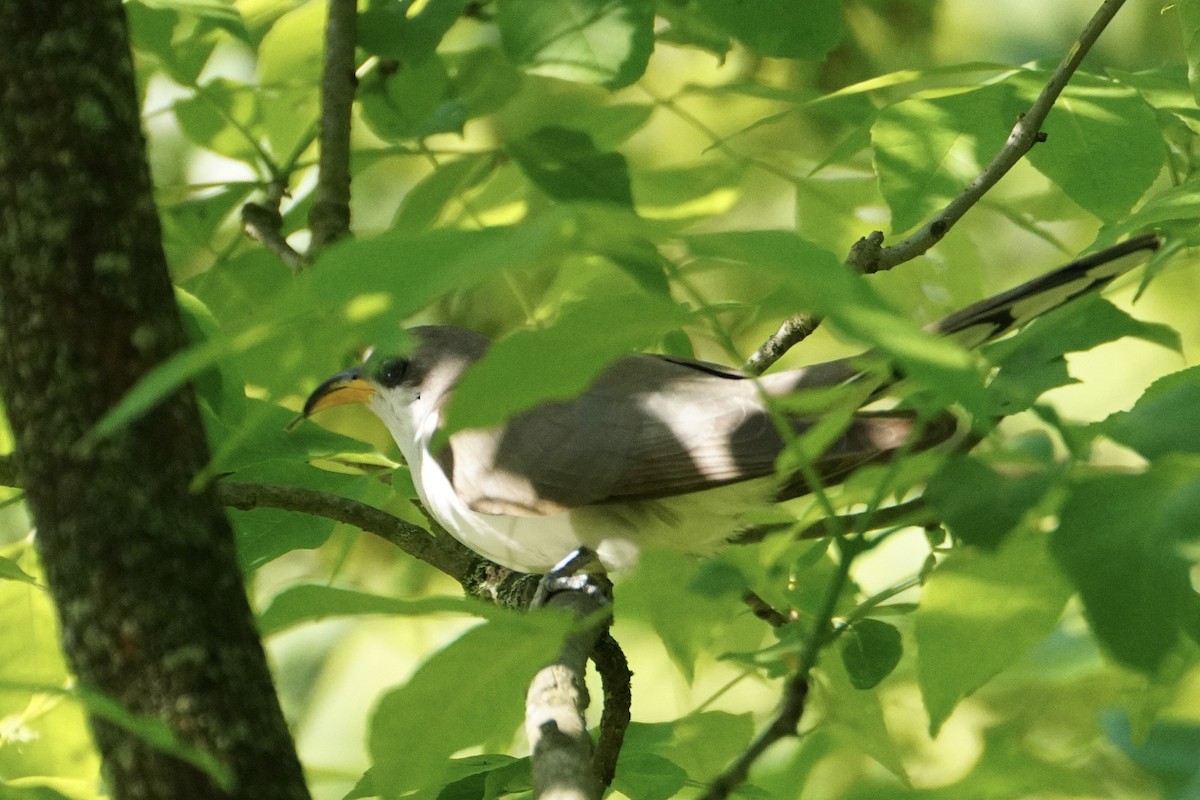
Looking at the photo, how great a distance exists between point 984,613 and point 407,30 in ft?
4.18

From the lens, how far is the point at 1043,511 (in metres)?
0.95

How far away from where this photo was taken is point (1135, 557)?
78 cm

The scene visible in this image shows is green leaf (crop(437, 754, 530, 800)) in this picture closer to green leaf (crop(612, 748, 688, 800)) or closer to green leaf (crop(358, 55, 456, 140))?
green leaf (crop(612, 748, 688, 800))

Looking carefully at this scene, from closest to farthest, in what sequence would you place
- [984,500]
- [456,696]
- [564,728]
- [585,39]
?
[984,500] → [456,696] → [564,728] → [585,39]

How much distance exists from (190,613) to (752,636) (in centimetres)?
131

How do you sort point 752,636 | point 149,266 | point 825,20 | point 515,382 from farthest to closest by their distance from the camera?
point 752,636, point 825,20, point 149,266, point 515,382

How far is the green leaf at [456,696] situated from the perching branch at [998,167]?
742 millimetres

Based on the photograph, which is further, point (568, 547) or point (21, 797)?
point (568, 547)

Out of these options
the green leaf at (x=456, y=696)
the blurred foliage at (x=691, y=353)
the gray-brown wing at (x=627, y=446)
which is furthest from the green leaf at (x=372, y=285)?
the gray-brown wing at (x=627, y=446)

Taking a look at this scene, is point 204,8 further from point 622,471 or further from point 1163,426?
point 1163,426

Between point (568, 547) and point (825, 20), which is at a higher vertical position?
point (825, 20)

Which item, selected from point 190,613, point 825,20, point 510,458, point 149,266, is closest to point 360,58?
point 510,458

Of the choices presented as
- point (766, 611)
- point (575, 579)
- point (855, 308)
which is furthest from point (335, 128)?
point (855, 308)

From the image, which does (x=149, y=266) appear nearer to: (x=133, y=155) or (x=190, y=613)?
(x=133, y=155)
